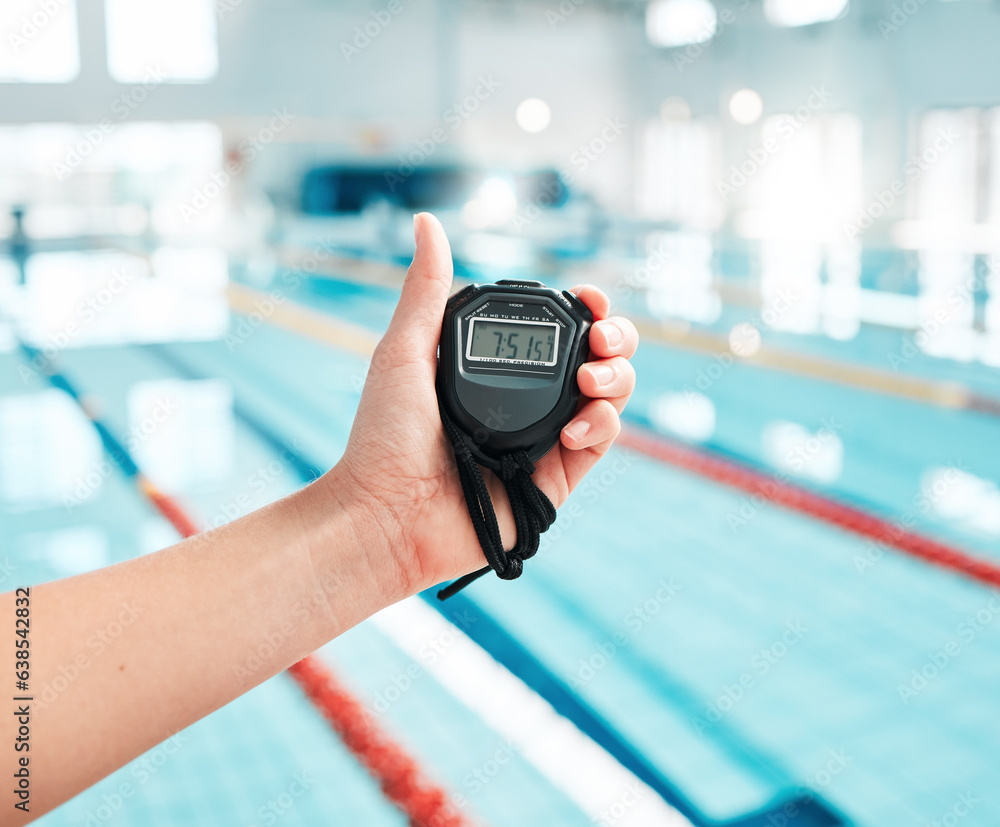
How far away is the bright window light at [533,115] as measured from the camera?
1959 cm

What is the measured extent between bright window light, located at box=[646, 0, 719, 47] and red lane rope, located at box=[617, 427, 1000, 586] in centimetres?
1557

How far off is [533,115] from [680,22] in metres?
3.63

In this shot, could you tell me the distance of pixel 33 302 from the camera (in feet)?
32.8

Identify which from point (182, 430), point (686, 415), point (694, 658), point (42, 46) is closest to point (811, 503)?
point (694, 658)

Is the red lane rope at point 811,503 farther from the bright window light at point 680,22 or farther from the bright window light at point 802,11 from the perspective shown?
the bright window light at point 680,22

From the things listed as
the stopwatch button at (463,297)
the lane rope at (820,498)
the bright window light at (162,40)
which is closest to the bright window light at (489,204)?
the bright window light at (162,40)

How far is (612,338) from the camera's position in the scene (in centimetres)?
140

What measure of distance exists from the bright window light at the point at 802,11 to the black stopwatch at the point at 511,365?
16874 millimetres

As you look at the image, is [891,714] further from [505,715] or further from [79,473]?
[79,473]

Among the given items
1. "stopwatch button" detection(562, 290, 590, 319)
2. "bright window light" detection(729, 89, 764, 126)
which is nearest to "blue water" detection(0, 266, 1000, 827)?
"stopwatch button" detection(562, 290, 590, 319)

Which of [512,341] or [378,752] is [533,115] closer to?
[378,752]

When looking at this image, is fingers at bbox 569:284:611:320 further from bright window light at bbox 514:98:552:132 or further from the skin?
bright window light at bbox 514:98:552:132

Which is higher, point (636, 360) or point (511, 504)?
point (511, 504)

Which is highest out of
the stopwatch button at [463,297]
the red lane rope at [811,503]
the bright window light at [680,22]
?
the bright window light at [680,22]
